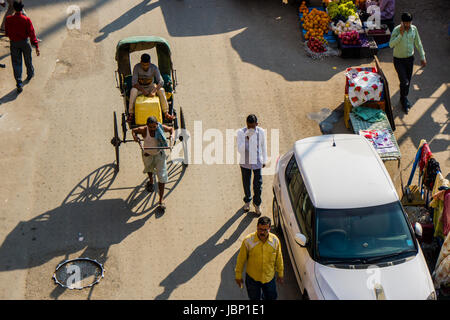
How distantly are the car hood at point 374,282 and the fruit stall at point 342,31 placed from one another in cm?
770

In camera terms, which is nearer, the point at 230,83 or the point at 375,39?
the point at 230,83

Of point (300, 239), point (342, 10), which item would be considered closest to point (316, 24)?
point (342, 10)

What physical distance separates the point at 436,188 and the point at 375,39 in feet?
21.5

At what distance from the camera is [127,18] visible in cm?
1683

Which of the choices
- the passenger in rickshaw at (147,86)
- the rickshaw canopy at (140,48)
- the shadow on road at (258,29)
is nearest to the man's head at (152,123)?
the passenger in rickshaw at (147,86)

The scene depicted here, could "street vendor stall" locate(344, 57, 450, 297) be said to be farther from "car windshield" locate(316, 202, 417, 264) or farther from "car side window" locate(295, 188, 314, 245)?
"car side window" locate(295, 188, 314, 245)

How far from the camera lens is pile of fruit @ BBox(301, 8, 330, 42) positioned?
52.1 ft

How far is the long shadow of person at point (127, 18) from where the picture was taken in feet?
53.5

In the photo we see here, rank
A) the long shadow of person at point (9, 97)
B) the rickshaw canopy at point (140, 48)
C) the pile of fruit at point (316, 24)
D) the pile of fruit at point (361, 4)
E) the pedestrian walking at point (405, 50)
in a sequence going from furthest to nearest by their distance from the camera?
the pile of fruit at point (361, 4) → the pile of fruit at point (316, 24) → the long shadow of person at point (9, 97) → the pedestrian walking at point (405, 50) → the rickshaw canopy at point (140, 48)

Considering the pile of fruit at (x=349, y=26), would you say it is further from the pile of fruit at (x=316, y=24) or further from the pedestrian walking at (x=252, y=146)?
the pedestrian walking at (x=252, y=146)

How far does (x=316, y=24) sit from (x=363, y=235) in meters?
8.31

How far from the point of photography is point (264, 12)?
17312 mm
